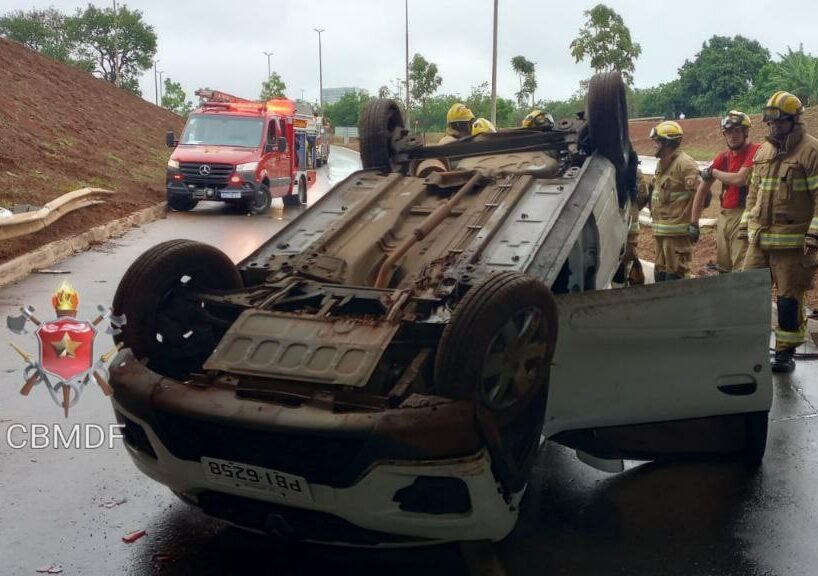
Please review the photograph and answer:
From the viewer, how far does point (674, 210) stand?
26.3 ft

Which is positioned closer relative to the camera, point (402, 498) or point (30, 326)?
point (402, 498)

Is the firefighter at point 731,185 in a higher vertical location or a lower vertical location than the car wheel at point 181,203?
higher

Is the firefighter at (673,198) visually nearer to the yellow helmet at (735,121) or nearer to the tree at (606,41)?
the yellow helmet at (735,121)

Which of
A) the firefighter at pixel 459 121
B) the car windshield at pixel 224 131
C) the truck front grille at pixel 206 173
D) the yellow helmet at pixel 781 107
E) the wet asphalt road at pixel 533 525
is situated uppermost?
the yellow helmet at pixel 781 107

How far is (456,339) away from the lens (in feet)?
10.7

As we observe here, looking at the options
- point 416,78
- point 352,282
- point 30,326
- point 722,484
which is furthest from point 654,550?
point 416,78

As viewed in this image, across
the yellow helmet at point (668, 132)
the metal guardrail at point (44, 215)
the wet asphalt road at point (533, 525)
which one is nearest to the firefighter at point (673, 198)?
the yellow helmet at point (668, 132)

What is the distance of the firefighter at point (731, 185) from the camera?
24.1ft

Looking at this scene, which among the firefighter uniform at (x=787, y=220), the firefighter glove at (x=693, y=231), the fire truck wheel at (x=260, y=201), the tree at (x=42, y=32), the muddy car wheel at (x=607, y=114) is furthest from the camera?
the tree at (x=42, y=32)

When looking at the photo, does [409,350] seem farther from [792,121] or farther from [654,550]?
[792,121]

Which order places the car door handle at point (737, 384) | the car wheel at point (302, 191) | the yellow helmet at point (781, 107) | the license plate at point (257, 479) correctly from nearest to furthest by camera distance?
1. the license plate at point (257, 479)
2. the car door handle at point (737, 384)
3. the yellow helmet at point (781, 107)
4. the car wheel at point (302, 191)

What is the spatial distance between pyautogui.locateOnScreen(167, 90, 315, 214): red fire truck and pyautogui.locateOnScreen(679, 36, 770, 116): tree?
27.9 metres

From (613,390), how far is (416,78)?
42226 millimetres

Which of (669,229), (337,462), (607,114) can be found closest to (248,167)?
(669,229)
